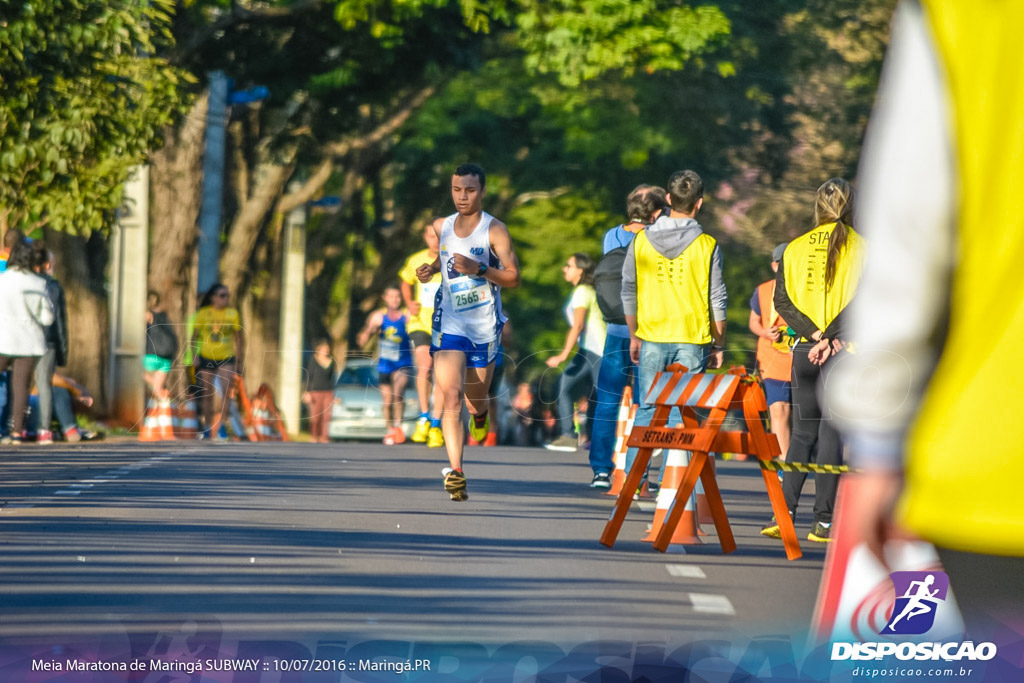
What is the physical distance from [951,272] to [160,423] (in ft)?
56.7

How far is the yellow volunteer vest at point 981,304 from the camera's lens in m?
2.51

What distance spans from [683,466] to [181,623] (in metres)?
3.48

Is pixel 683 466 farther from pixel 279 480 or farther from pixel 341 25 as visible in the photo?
pixel 341 25

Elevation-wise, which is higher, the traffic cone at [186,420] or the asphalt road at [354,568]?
the asphalt road at [354,568]

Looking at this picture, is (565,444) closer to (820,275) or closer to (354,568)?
(820,275)

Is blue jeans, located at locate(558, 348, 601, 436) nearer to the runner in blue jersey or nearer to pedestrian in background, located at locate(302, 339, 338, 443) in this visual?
the runner in blue jersey

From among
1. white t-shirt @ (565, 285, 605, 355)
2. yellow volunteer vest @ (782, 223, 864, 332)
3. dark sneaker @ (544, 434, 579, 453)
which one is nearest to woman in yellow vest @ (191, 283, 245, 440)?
dark sneaker @ (544, 434, 579, 453)

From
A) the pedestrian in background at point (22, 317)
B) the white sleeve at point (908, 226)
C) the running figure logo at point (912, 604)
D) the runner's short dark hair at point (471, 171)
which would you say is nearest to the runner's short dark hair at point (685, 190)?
the runner's short dark hair at point (471, 171)

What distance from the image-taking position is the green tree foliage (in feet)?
58.8

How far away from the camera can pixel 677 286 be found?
10547 millimetres

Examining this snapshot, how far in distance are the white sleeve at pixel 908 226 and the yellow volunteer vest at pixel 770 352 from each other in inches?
382

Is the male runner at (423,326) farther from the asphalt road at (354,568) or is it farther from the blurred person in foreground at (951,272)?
the blurred person in foreground at (951,272)

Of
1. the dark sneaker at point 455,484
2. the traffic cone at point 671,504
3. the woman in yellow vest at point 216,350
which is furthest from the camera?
the woman in yellow vest at point 216,350

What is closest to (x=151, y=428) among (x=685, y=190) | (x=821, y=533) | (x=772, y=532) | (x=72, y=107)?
(x=72, y=107)
